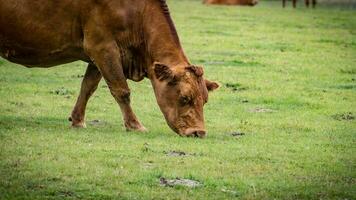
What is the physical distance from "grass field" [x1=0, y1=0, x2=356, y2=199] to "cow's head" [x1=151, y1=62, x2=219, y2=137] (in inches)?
10.6

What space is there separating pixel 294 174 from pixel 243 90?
7974 millimetres

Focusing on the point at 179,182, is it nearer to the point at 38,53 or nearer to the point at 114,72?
the point at 114,72

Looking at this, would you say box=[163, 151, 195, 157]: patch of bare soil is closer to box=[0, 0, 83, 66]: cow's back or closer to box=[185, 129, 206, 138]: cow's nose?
box=[185, 129, 206, 138]: cow's nose

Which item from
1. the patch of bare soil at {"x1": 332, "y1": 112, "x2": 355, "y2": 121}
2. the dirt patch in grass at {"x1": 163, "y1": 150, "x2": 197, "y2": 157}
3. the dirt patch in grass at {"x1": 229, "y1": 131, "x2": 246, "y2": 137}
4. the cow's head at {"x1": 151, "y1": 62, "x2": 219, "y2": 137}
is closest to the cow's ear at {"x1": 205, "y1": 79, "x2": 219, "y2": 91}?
the cow's head at {"x1": 151, "y1": 62, "x2": 219, "y2": 137}

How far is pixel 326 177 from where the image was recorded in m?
11.6

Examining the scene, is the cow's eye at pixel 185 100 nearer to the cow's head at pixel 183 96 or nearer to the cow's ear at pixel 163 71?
the cow's head at pixel 183 96

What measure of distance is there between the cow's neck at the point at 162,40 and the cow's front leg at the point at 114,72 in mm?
443

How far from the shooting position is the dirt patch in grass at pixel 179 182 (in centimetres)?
1092

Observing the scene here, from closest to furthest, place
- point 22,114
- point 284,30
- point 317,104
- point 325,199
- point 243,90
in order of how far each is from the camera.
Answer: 1. point 325,199
2. point 22,114
3. point 317,104
4. point 243,90
5. point 284,30

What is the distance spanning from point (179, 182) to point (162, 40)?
3.75 meters

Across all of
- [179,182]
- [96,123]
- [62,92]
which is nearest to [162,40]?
[96,123]

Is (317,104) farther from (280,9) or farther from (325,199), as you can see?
(280,9)

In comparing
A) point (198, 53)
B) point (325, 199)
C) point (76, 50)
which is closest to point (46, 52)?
point (76, 50)

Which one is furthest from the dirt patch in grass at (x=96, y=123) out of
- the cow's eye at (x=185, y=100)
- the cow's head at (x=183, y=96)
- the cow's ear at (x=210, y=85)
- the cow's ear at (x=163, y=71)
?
the cow's ear at (x=210, y=85)
